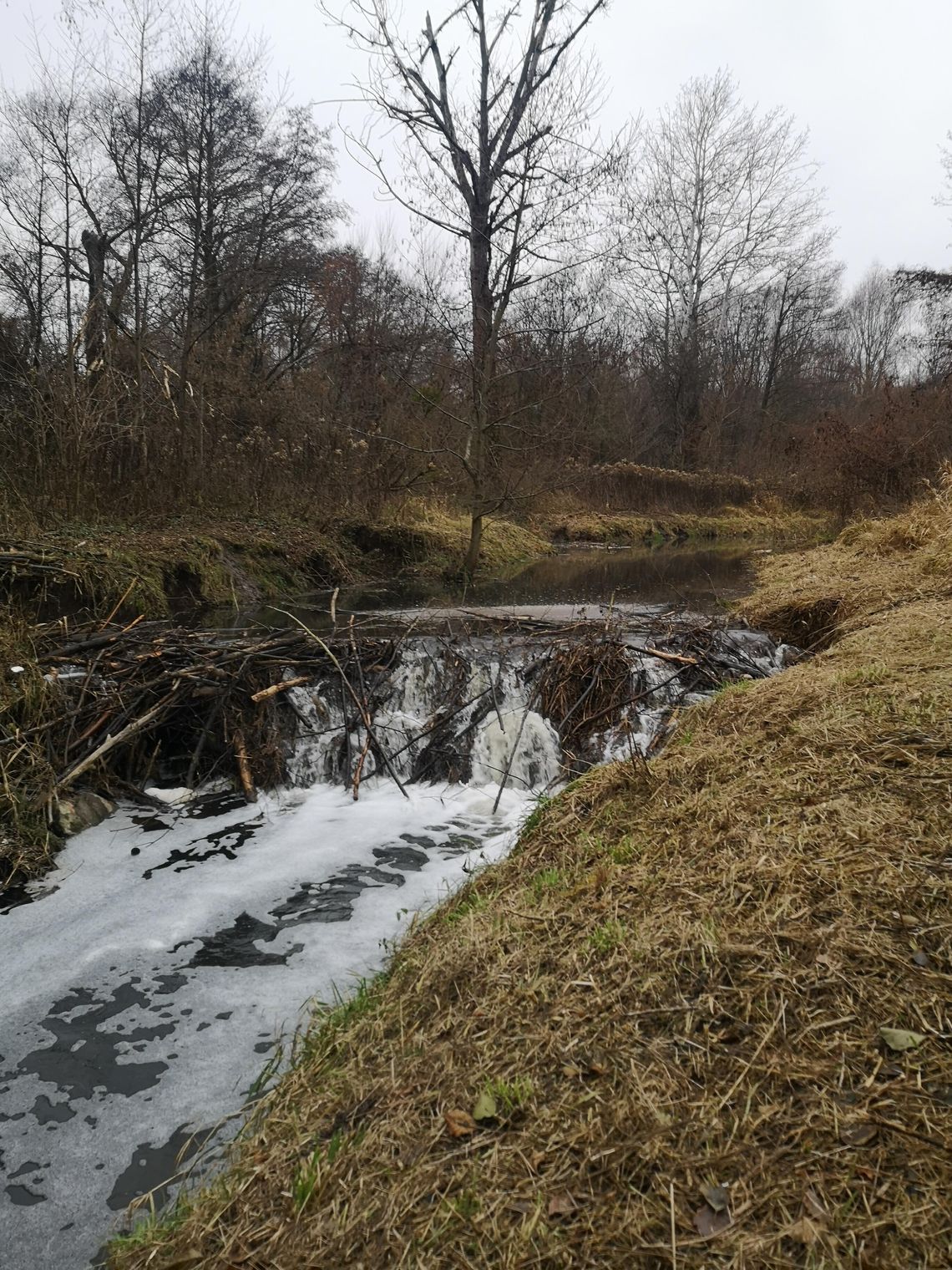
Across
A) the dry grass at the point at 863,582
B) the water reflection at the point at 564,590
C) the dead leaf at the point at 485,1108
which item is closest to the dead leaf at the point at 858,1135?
the dead leaf at the point at 485,1108

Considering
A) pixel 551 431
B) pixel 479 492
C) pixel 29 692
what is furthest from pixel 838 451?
pixel 29 692

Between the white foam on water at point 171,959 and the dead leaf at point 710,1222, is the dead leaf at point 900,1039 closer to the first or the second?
the dead leaf at point 710,1222

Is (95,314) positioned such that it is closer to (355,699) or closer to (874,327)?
(355,699)

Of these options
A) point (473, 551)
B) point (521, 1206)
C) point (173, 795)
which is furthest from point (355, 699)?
point (473, 551)

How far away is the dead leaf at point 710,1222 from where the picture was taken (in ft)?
4.94

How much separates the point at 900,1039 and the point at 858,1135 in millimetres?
294

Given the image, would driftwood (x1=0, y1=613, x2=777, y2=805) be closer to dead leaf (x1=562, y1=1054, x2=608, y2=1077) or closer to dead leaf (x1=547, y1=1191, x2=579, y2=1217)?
dead leaf (x1=562, y1=1054, x2=608, y2=1077)

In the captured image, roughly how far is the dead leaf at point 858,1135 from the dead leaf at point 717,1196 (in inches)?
10.8

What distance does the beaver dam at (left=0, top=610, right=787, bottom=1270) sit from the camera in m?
2.68

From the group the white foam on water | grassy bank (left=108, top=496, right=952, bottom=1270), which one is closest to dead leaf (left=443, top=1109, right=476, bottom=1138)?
grassy bank (left=108, top=496, right=952, bottom=1270)

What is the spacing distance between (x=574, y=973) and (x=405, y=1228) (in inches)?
33.1

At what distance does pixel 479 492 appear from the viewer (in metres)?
13.0

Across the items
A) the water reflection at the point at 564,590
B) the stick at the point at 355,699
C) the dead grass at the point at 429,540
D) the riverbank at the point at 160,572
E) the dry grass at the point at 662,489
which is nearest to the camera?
the riverbank at the point at 160,572

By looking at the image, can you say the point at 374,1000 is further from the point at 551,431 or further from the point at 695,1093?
A: the point at 551,431
